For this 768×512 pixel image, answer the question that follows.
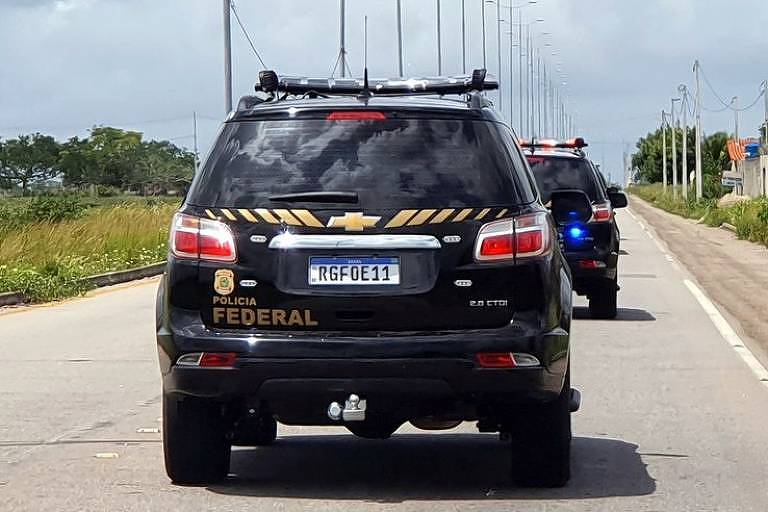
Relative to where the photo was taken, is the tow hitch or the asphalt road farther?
the asphalt road

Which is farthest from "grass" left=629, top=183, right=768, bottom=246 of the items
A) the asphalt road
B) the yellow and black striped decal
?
the yellow and black striped decal

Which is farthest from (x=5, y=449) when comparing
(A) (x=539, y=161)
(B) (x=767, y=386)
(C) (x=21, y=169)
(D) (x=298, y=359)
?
(C) (x=21, y=169)

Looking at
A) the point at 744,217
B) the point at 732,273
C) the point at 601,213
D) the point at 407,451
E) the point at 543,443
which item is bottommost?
the point at 732,273

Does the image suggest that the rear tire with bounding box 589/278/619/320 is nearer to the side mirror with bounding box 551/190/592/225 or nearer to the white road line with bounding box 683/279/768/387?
the white road line with bounding box 683/279/768/387

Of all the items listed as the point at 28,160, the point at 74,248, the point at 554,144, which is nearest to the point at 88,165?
the point at 28,160

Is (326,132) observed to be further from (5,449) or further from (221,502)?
(5,449)

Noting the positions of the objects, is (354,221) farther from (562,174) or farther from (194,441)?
(562,174)

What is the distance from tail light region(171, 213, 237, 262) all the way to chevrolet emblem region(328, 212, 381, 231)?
47 cm

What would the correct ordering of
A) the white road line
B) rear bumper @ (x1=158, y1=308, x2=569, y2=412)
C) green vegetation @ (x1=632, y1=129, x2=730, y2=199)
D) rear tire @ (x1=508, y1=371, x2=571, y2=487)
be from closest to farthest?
1. rear bumper @ (x1=158, y1=308, x2=569, y2=412)
2. rear tire @ (x1=508, y1=371, x2=571, y2=487)
3. the white road line
4. green vegetation @ (x1=632, y1=129, x2=730, y2=199)

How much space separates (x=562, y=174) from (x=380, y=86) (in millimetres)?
9780

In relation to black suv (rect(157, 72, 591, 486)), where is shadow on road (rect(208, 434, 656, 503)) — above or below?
below

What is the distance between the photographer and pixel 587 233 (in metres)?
17.3

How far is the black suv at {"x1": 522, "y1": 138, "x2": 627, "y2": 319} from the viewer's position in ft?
56.2

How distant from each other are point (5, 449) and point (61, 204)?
31587 millimetres
